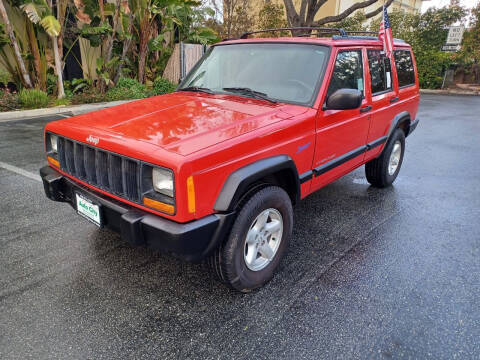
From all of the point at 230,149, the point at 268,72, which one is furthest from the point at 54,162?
the point at 268,72

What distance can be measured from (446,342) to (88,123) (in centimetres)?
288

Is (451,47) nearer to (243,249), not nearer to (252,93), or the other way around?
(252,93)

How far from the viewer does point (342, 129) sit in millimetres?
3273

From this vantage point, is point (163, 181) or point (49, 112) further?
point (49, 112)

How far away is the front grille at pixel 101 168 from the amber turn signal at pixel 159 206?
0.30ft

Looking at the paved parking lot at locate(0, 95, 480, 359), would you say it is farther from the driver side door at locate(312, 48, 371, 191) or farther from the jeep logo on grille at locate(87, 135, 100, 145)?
the jeep logo on grille at locate(87, 135, 100, 145)

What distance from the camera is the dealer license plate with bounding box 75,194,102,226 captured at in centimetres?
244

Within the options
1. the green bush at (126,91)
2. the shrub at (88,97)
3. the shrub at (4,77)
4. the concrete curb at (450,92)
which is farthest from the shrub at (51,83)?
the concrete curb at (450,92)

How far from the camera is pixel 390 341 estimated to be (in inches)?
86.1

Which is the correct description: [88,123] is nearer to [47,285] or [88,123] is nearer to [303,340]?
[47,285]

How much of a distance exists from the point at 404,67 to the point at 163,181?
3.84 meters

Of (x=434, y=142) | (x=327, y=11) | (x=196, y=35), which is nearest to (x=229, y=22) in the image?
(x=196, y=35)

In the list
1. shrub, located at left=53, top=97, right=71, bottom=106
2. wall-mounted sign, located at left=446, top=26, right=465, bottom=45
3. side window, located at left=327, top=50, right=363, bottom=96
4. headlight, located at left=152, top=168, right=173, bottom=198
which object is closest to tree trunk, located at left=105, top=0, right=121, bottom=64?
shrub, located at left=53, top=97, right=71, bottom=106

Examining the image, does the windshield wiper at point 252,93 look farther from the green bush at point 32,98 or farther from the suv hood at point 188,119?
the green bush at point 32,98
